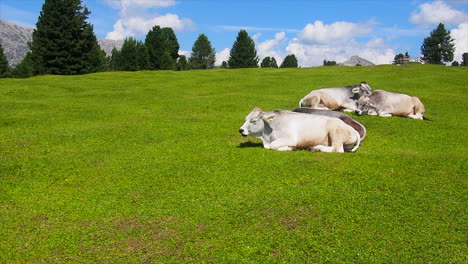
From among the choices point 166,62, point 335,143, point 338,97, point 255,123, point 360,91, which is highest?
point 166,62

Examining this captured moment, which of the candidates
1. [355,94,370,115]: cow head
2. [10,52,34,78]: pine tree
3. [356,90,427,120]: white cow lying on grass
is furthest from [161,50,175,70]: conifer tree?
[356,90,427,120]: white cow lying on grass

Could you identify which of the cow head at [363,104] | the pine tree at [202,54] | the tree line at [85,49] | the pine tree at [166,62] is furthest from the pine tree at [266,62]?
the cow head at [363,104]

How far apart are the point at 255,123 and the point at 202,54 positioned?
126191 mm

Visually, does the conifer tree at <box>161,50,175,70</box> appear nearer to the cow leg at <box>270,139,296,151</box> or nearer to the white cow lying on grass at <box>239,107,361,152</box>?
the white cow lying on grass at <box>239,107,361,152</box>

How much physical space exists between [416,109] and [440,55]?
342ft

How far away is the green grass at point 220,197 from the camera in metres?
6.30

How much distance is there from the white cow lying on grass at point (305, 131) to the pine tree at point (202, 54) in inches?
4925

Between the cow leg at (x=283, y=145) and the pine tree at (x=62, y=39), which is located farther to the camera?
the pine tree at (x=62, y=39)

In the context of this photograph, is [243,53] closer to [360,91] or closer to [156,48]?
[156,48]

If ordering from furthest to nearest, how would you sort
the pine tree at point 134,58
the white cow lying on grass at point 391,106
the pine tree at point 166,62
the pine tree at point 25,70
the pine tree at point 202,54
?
1. the pine tree at point 202,54
2. the pine tree at point 166,62
3. the pine tree at point 134,58
4. the pine tree at point 25,70
5. the white cow lying on grass at point 391,106

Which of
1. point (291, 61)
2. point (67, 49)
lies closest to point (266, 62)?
point (291, 61)

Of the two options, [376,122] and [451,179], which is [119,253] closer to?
[451,179]

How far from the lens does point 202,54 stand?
13525 cm

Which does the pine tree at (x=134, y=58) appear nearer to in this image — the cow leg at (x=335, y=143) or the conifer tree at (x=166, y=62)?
the conifer tree at (x=166, y=62)
